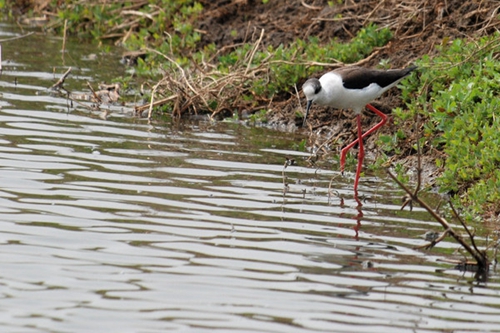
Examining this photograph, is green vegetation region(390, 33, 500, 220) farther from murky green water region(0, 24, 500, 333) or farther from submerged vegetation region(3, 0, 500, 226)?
murky green water region(0, 24, 500, 333)

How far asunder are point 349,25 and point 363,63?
1.64 meters

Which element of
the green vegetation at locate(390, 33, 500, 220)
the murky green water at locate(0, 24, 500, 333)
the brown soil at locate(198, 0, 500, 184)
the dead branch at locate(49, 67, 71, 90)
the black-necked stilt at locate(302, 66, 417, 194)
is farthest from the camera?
the dead branch at locate(49, 67, 71, 90)

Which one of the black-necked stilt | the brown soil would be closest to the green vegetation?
the black-necked stilt

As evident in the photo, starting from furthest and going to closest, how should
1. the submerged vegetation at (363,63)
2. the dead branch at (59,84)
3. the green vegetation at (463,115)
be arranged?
the dead branch at (59,84) → the submerged vegetation at (363,63) → the green vegetation at (463,115)

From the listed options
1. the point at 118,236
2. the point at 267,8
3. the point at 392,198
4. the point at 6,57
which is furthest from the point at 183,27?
the point at 118,236

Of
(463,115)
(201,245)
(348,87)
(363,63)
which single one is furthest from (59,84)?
(201,245)

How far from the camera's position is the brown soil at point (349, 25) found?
12180mm

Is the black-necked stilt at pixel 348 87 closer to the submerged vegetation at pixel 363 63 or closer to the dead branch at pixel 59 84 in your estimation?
the submerged vegetation at pixel 363 63

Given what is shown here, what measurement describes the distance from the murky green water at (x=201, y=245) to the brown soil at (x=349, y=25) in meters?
1.43

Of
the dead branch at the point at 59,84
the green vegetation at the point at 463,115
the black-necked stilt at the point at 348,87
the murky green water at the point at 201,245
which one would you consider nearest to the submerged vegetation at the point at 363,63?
the green vegetation at the point at 463,115

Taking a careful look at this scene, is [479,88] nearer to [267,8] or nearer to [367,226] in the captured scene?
[367,226]

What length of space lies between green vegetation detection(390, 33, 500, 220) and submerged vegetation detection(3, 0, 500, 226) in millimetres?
12

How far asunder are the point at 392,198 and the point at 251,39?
21.5 ft

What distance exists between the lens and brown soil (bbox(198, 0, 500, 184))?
12180 mm
